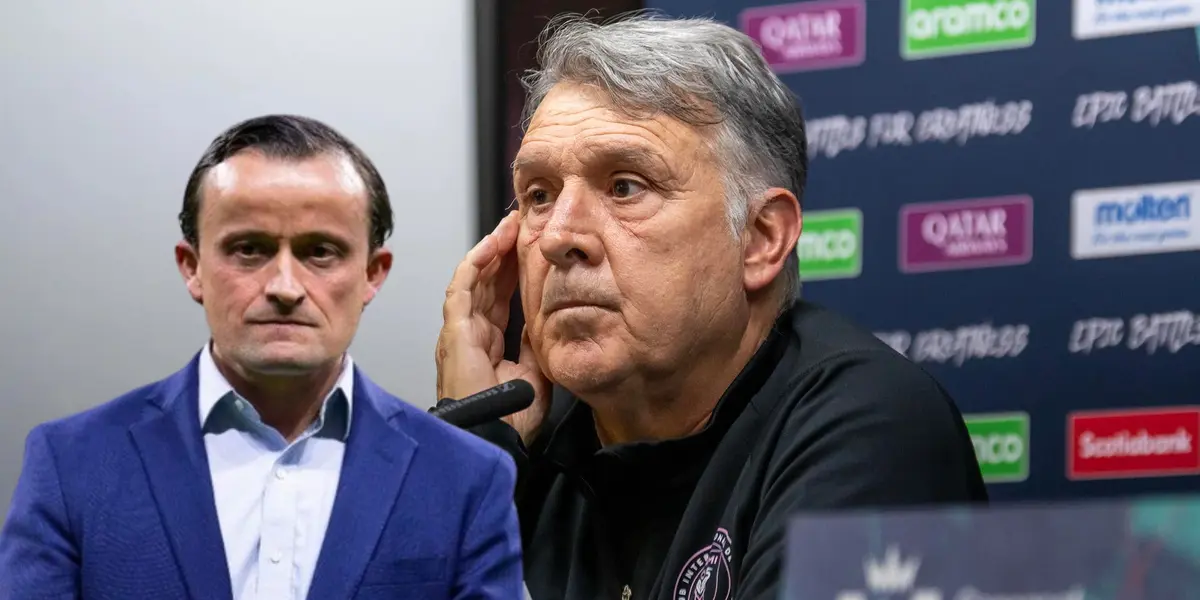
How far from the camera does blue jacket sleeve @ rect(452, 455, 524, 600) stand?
109 centimetres

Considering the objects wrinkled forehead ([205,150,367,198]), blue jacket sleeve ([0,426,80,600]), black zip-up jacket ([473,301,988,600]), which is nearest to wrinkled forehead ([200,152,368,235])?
wrinkled forehead ([205,150,367,198])

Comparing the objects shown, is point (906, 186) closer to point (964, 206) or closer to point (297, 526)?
point (964, 206)

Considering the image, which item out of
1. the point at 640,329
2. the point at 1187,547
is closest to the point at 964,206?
the point at 640,329

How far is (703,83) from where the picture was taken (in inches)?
66.6

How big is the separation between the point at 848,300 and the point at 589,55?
2.67ft

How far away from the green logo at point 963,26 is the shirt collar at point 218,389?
142 cm

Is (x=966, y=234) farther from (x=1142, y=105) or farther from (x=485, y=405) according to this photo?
(x=485, y=405)

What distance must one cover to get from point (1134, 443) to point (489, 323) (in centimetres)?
102

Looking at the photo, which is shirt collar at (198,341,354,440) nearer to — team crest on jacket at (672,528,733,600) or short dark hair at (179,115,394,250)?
short dark hair at (179,115,394,250)

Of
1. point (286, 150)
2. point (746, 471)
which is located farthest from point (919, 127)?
point (286, 150)

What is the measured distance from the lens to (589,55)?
1689 mm

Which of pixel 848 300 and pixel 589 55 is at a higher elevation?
pixel 589 55

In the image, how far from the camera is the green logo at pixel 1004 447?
7.35ft

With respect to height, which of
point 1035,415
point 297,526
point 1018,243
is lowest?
point 1035,415
